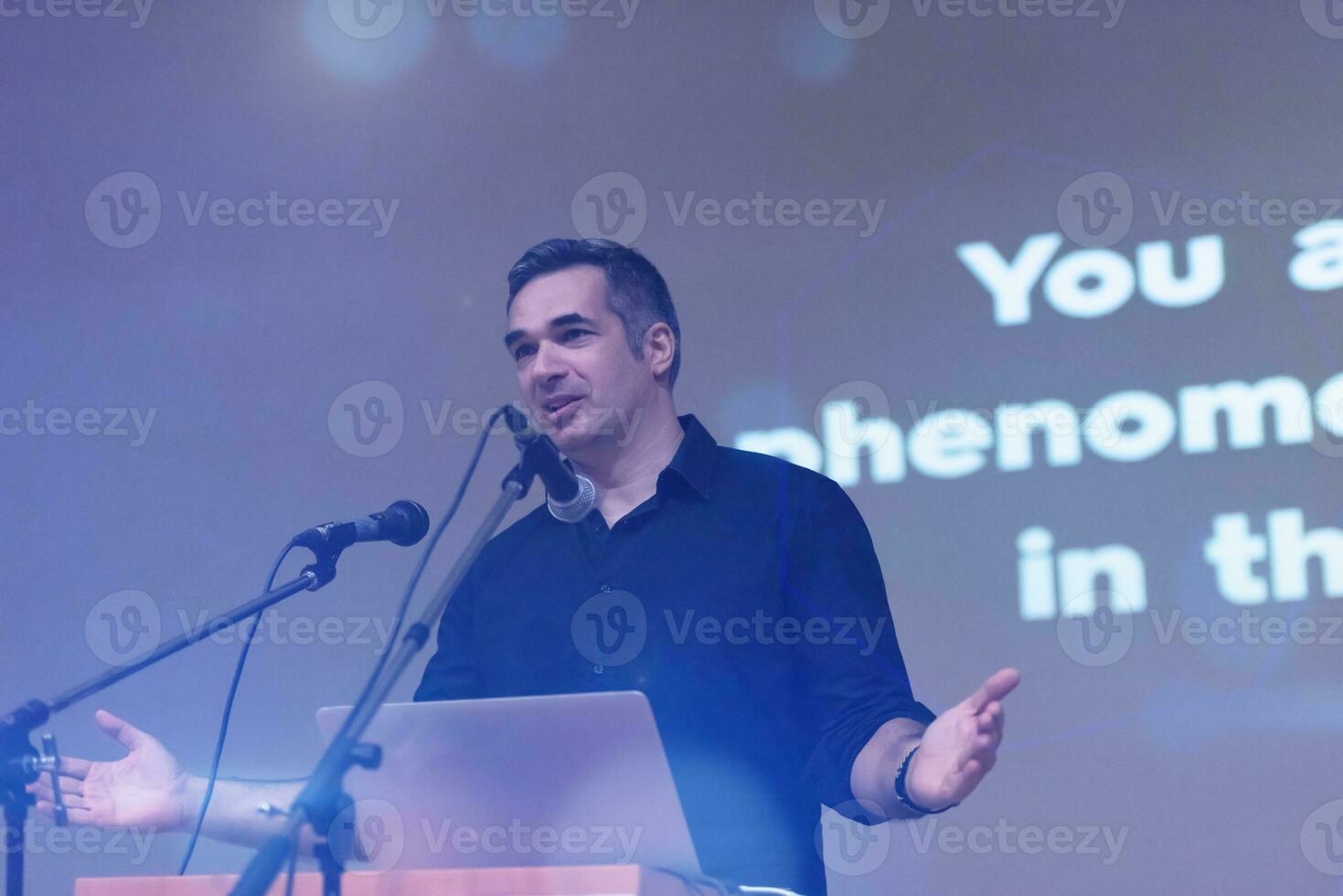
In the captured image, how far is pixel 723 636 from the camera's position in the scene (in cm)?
207

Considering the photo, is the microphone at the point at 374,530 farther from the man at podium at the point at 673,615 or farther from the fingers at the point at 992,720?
the fingers at the point at 992,720

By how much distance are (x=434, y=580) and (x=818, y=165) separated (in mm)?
1361

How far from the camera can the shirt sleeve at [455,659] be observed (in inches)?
86.1

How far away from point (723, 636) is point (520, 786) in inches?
26.7

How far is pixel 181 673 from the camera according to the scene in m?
3.35

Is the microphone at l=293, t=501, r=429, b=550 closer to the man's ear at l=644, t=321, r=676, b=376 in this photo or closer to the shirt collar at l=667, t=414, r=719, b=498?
the shirt collar at l=667, t=414, r=719, b=498

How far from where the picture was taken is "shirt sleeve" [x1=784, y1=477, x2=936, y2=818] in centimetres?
191

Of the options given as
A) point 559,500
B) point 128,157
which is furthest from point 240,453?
point 559,500

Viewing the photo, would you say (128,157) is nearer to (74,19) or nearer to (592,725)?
(74,19)

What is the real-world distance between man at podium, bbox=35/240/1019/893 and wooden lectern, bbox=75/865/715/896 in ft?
1.28

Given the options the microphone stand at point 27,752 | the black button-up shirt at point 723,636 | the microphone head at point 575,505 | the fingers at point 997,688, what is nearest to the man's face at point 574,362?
the black button-up shirt at point 723,636

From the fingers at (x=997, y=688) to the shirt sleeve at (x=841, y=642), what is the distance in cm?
46

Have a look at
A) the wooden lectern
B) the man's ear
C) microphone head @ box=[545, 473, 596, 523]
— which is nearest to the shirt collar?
the man's ear

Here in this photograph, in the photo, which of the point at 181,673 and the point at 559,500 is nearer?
the point at 559,500
